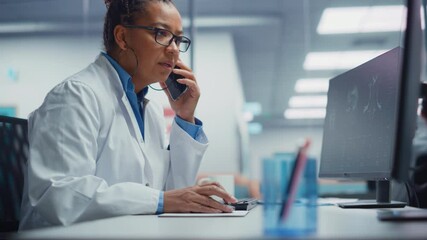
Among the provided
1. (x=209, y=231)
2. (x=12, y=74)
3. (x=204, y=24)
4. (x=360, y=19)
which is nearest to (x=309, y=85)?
(x=360, y=19)

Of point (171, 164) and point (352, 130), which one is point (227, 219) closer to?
point (352, 130)

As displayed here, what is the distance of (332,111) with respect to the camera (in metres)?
1.75

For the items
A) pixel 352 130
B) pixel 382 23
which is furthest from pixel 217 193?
pixel 382 23

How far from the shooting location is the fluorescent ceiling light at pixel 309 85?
8.91 meters

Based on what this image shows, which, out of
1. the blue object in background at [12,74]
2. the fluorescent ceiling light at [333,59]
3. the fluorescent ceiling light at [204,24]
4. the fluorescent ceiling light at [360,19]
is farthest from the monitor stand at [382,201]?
the fluorescent ceiling light at [333,59]

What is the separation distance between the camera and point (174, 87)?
1832 mm

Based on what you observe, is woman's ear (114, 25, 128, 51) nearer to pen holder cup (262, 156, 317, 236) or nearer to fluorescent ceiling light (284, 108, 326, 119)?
pen holder cup (262, 156, 317, 236)

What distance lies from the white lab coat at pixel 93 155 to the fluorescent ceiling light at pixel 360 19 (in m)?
4.10

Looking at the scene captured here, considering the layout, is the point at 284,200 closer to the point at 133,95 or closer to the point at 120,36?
the point at 133,95

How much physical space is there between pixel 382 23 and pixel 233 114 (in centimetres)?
217

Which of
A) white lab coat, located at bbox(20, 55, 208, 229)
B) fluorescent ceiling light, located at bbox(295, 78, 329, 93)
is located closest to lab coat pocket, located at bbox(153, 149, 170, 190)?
white lab coat, located at bbox(20, 55, 208, 229)

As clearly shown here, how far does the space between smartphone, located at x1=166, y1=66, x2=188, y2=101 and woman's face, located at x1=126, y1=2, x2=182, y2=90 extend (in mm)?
136

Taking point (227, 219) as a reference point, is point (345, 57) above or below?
above

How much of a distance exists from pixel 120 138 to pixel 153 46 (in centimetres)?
36
